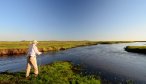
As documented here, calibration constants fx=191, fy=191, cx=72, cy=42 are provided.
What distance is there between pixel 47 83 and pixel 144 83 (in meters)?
10.2

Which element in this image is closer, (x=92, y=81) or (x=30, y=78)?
(x=30, y=78)

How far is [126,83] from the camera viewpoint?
18.6 metres

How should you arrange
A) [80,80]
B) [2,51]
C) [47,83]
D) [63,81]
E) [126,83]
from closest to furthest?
[47,83] < [63,81] < [80,80] < [126,83] < [2,51]

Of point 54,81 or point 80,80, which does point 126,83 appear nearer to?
point 80,80

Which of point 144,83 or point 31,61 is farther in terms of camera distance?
point 144,83

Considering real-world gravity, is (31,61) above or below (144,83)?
above

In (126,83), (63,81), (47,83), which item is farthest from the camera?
(126,83)

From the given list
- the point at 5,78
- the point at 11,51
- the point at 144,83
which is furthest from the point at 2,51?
the point at 144,83

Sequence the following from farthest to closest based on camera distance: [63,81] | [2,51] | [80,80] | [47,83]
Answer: [2,51], [80,80], [63,81], [47,83]

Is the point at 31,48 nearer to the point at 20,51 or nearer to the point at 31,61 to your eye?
the point at 31,61

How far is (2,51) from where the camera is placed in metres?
56.3

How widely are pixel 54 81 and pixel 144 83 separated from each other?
9.49 meters

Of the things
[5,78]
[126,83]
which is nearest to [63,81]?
[5,78]

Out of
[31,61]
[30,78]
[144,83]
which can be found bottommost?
[144,83]
